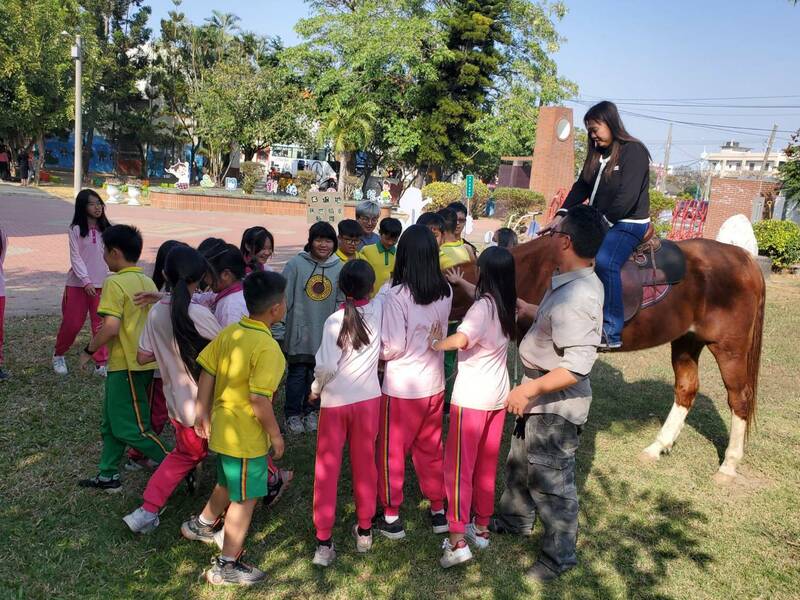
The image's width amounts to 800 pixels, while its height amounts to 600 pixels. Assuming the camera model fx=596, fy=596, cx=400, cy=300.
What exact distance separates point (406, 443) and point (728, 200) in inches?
788

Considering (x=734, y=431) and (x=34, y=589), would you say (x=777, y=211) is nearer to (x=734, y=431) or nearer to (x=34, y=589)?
(x=734, y=431)

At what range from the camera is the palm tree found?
30.0 m

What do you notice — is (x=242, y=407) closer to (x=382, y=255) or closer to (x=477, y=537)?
(x=477, y=537)

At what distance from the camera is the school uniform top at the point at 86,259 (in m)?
5.45

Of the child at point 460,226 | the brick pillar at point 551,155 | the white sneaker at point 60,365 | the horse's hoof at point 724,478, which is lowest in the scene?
the horse's hoof at point 724,478

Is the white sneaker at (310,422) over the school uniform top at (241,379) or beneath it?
beneath

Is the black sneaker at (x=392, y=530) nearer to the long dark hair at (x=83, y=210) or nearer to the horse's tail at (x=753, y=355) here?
the horse's tail at (x=753, y=355)

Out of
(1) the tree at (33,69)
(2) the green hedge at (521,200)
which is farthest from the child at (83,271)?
(1) the tree at (33,69)

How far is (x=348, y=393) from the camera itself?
10.2 feet

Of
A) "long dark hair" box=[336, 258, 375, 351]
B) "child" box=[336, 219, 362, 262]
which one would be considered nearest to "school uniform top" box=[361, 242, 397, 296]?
"child" box=[336, 219, 362, 262]

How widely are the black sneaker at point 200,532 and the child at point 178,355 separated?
0.63 ft

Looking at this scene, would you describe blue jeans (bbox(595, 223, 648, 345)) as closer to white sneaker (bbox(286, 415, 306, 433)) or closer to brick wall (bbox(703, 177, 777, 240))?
white sneaker (bbox(286, 415, 306, 433))

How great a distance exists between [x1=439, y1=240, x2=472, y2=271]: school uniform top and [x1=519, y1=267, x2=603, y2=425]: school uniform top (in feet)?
5.09

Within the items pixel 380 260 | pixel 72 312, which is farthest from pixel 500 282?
pixel 72 312
